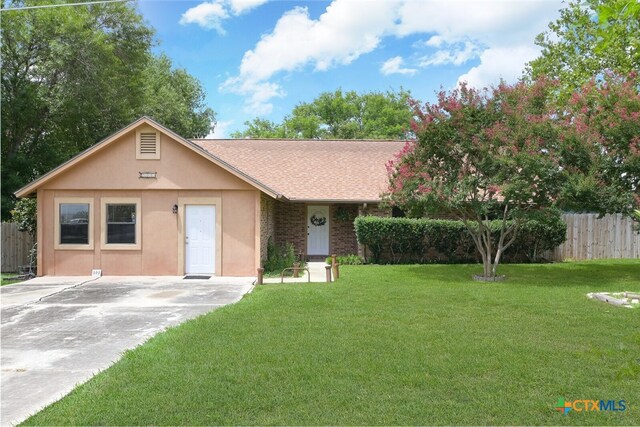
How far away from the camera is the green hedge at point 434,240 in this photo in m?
16.3

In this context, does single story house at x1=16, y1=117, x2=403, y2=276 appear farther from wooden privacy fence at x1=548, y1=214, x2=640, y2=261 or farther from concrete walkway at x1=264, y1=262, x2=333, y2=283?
wooden privacy fence at x1=548, y1=214, x2=640, y2=261

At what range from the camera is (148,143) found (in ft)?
45.9

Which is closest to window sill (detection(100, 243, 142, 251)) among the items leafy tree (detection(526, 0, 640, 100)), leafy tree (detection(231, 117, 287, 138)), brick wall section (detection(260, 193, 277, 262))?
brick wall section (detection(260, 193, 277, 262))

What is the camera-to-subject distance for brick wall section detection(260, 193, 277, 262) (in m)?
14.5

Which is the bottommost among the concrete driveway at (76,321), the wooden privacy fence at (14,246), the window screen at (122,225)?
the concrete driveway at (76,321)

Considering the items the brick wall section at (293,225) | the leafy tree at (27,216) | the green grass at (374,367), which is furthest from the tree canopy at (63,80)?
the green grass at (374,367)

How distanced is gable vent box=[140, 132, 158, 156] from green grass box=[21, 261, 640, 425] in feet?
21.9

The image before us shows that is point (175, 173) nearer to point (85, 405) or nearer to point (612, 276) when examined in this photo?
point (85, 405)

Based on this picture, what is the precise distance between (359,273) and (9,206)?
1597 centimetres

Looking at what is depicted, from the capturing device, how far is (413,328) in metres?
7.16

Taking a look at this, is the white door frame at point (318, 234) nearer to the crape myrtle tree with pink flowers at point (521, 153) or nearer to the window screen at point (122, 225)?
the crape myrtle tree with pink flowers at point (521, 153)

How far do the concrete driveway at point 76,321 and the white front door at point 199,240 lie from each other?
0.74 metres

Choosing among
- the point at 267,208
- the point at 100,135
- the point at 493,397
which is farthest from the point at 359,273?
the point at 100,135

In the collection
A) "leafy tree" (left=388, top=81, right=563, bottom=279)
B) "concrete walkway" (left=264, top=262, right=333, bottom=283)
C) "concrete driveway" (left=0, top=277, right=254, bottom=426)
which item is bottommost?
"concrete driveway" (left=0, top=277, right=254, bottom=426)
